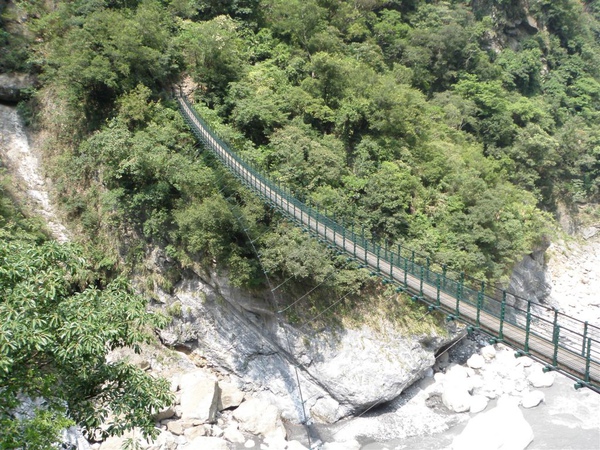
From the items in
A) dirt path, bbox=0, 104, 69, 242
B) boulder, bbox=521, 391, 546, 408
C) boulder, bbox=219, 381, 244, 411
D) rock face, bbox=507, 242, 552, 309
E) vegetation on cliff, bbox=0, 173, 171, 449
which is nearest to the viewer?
vegetation on cliff, bbox=0, 173, 171, 449

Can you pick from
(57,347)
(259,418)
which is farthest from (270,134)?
(57,347)

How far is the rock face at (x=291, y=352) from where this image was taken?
12.0 metres

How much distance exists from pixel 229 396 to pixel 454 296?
23.1 ft

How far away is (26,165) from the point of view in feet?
49.9

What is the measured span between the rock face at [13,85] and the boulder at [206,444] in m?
13.3

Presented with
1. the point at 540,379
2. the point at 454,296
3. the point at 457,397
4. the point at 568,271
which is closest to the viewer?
the point at 454,296

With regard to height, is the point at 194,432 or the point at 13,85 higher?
the point at 13,85

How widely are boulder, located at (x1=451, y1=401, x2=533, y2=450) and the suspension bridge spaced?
9.18 ft

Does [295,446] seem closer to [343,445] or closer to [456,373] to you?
[343,445]

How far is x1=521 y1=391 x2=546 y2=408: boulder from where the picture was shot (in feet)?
40.9

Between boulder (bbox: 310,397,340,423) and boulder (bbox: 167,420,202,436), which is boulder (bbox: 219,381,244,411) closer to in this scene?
boulder (bbox: 167,420,202,436)

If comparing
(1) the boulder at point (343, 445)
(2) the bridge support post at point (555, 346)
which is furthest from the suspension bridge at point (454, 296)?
(1) the boulder at point (343, 445)

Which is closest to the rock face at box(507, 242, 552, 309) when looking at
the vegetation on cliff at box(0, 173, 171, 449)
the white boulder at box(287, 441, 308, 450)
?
the white boulder at box(287, 441, 308, 450)

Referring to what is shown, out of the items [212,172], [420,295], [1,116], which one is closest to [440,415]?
[420,295]
